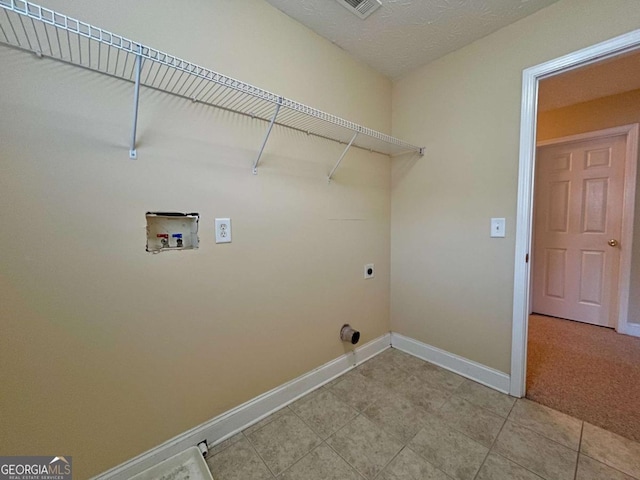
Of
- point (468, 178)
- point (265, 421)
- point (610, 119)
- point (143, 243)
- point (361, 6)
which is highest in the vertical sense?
point (361, 6)

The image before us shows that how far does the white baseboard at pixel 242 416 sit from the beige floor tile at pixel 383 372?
7cm

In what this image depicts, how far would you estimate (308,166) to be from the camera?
168cm

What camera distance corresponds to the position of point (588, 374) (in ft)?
6.30

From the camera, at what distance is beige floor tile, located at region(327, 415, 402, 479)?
1.20 metres

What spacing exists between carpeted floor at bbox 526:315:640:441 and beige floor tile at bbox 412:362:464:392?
16.9 inches

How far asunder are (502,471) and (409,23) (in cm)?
243

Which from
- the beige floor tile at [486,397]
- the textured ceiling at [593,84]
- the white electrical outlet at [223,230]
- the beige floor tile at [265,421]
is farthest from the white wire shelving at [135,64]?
the textured ceiling at [593,84]

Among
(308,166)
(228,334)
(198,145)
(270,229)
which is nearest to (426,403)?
(228,334)

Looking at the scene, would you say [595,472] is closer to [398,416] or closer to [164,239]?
[398,416]

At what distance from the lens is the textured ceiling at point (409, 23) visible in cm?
145

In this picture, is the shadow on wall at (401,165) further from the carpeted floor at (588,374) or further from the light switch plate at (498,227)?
the carpeted floor at (588,374)

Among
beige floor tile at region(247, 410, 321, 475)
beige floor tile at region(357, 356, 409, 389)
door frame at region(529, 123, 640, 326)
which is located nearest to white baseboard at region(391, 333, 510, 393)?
beige floor tile at region(357, 356, 409, 389)

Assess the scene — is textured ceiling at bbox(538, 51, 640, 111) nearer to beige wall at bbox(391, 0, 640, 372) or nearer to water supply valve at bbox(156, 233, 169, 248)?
beige wall at bbox(391, 0, 640, 372)

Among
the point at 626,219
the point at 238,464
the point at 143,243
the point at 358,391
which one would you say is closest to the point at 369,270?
the point at 358,391
